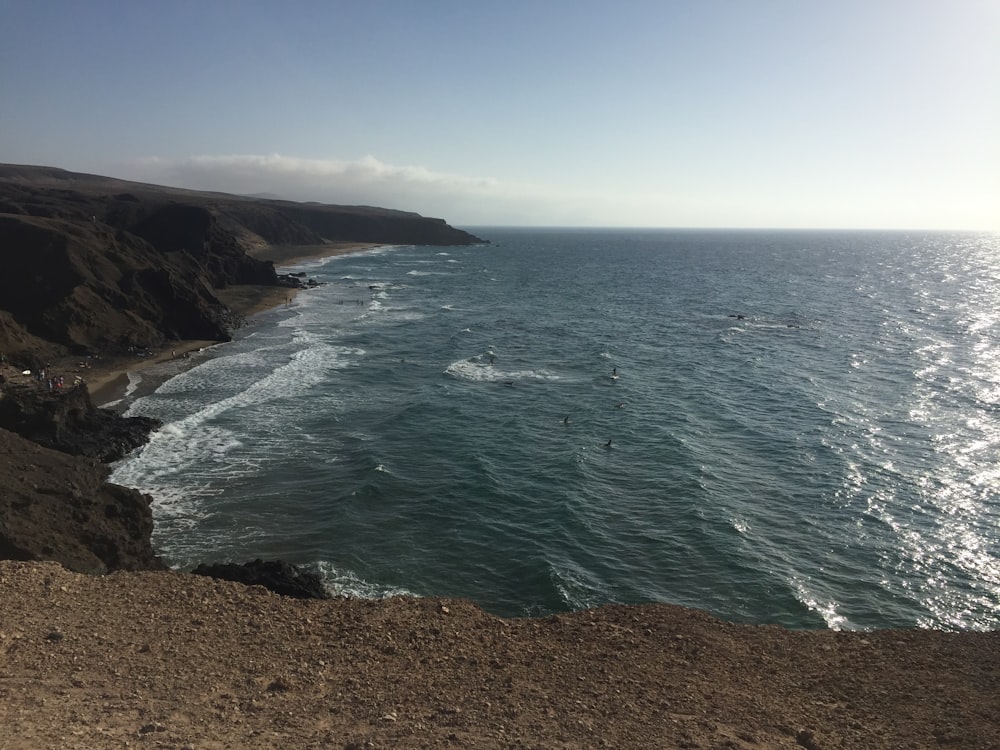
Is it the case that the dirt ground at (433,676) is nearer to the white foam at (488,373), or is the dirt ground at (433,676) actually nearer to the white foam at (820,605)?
the white foam at (820,605)

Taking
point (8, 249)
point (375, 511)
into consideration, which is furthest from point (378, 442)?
point (8, 249)

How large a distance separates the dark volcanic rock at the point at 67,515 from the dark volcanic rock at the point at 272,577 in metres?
2.47

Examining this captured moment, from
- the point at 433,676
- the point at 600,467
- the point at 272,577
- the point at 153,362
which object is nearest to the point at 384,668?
the point at 433,676

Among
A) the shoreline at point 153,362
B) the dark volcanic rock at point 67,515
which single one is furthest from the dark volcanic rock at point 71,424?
the dark volcanic rock at point 67,515

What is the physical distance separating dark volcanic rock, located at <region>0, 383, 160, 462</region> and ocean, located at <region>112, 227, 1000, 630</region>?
4.23ft

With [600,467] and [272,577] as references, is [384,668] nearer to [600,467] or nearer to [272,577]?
[272,577]

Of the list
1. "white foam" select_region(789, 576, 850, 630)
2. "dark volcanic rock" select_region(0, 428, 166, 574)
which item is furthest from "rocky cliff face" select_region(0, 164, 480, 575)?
"white foam" select_region(789, 576, 850, 630)

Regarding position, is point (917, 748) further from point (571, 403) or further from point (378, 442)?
point (571, 403)

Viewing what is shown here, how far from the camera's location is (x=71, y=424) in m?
30.2

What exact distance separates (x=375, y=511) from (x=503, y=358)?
94.6 ft

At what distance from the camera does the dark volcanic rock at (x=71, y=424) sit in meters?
28.3

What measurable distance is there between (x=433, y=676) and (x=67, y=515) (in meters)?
12.9

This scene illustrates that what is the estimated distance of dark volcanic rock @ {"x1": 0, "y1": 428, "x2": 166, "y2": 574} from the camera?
1670 centimetres

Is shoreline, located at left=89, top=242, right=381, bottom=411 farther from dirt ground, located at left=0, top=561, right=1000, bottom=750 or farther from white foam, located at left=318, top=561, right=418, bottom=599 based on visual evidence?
dirt ground, located at left=0, top=561, right=1000, bottom=750
